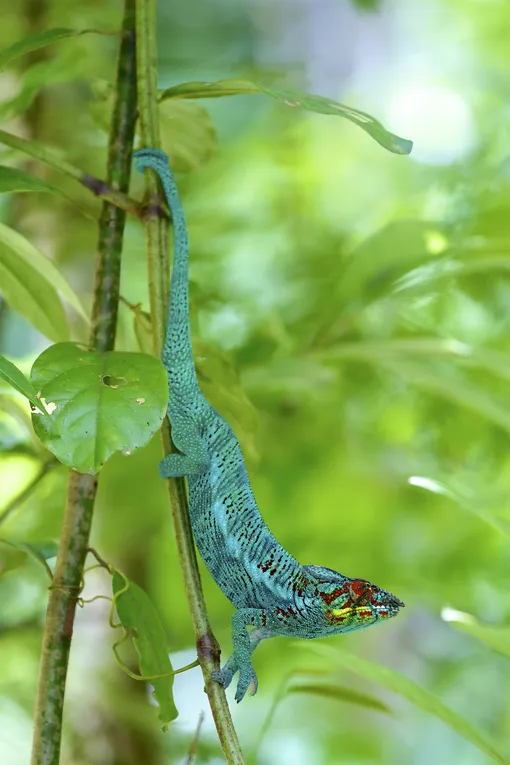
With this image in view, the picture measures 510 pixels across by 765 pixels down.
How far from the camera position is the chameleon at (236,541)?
25.3 inches

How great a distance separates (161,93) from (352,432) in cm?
85

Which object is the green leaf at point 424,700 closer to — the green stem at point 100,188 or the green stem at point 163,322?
the green stem at point 163,322

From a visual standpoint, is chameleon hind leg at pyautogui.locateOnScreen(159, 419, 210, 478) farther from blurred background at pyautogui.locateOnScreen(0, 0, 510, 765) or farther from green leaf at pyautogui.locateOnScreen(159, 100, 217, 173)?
green leaf at pyautogui.locateOnScreen(159, 100, 217, 173)

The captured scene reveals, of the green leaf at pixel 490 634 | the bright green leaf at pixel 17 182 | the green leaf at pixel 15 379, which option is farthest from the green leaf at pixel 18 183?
the green leaf at pixel 490 634

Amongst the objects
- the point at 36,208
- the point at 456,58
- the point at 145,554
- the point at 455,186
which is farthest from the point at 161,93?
the point at 456,58

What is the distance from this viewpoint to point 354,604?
2.09 ft

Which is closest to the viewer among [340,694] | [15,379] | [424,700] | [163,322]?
[15,379]

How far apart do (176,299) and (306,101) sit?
0.62 feet

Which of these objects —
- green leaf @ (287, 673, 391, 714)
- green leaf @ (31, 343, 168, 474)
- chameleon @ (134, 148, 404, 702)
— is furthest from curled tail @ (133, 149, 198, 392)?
green leaf @ (287, 673, 391, 714)

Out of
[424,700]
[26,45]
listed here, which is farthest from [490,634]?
[26,45]

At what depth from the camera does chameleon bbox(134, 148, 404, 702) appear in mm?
642

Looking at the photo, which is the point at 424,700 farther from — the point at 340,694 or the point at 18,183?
the point at 18,183

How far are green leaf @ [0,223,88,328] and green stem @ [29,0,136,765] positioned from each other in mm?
101

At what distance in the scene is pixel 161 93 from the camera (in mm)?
721
